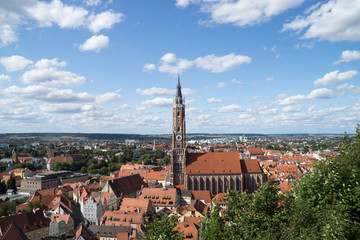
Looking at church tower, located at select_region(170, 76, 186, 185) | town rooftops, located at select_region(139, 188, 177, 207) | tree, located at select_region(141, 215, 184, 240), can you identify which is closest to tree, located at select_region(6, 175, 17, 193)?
town rooftops, located at select_region(139, 188, 177, 207)

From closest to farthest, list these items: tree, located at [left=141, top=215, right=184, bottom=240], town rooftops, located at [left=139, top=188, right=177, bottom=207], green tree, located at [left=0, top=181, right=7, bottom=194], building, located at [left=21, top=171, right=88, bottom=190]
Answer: tree, located at [left=141, top=215, right=184, bottom=240] < town rooftops, located at [left=139, top=188, right=177, bottom=207] < green tree, located at [left=0, top=181, right=7, bottom=194] < building, located at [left=21, top=171, right=88, bottom=190]

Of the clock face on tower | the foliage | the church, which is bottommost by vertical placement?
the foliage

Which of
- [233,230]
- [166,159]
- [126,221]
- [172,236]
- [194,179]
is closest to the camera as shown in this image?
[233,230]

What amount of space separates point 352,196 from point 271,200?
17.9 feet

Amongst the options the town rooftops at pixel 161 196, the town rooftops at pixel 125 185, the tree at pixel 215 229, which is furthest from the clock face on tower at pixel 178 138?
the tree at pixel 215 229

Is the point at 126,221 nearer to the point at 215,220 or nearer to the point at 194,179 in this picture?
the point at 194,179

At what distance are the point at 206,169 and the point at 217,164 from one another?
3.34 m

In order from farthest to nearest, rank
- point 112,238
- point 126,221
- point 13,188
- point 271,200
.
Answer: point 13,188 → point 126,221 → point 112,238 → point 271,200

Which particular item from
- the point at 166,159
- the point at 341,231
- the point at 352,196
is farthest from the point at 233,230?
the point at 166,159

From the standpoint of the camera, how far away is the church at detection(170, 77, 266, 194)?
77.9m

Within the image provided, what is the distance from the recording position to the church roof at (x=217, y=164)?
256ft

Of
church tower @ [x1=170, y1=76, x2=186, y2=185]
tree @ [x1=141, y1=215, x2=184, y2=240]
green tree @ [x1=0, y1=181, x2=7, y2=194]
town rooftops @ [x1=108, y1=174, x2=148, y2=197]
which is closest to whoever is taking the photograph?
tree @ [x1=141, y1=215, x2=184, y2=240]

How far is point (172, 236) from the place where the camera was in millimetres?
21031

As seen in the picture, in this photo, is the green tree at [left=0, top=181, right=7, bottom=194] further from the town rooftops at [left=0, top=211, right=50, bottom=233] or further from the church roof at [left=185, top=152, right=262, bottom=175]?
the church roof at [left=185, top=152, right=262, bottom=175]
